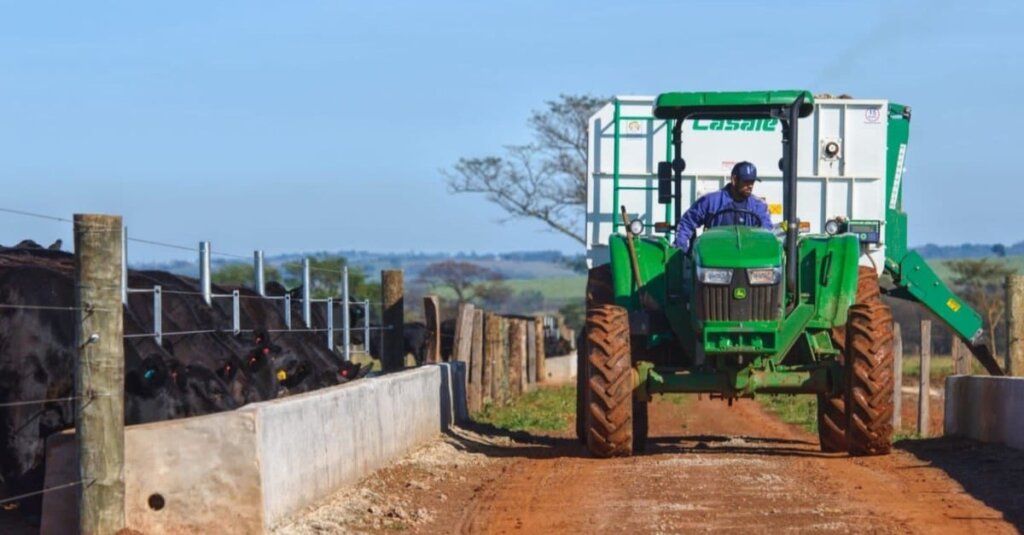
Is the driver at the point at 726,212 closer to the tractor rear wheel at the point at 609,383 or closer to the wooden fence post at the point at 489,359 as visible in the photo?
the tractor rear wheel at the point at 609,383

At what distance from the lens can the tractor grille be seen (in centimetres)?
1297

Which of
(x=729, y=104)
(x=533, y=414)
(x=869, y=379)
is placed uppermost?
(x=729, y=104)

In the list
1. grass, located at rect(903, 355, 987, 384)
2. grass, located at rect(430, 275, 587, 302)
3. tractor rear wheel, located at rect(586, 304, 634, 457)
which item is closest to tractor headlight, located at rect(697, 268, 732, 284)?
tractor rear wheel, located at rect(586, 304, 634, 457)

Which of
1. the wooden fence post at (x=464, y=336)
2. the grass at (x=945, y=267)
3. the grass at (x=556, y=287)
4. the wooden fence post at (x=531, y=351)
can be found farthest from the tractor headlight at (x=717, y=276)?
the grass at (x=556, y=287)

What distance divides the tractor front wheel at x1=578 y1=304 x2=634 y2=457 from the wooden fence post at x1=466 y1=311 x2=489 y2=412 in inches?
285

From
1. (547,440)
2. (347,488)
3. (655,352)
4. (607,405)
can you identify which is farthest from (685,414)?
(347,488)

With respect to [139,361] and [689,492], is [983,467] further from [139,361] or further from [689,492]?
[139,361]

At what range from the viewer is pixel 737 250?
1300 cm

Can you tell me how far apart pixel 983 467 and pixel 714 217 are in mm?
3134

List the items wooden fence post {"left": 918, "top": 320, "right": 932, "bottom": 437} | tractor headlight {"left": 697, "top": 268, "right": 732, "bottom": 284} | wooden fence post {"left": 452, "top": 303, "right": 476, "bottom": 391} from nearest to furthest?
tractor headlight {"left": 697, "top": 268, "right": 732, "bottom": 284}
wooden fence post {"left": 918, "top": 320, "right": 932, "bottom": 437}
wooden fence post {"left": 452, "top": 303, "right": 476, "bottom": 391}

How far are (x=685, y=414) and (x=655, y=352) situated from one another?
833 centimetres

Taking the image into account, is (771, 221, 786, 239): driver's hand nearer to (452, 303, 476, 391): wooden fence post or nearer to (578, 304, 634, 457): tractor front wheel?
(578, 304, 634, 457): tractor front wheel

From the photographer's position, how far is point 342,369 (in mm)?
16938

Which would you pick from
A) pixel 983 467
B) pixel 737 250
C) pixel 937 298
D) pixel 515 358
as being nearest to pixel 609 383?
pixel 737 250
